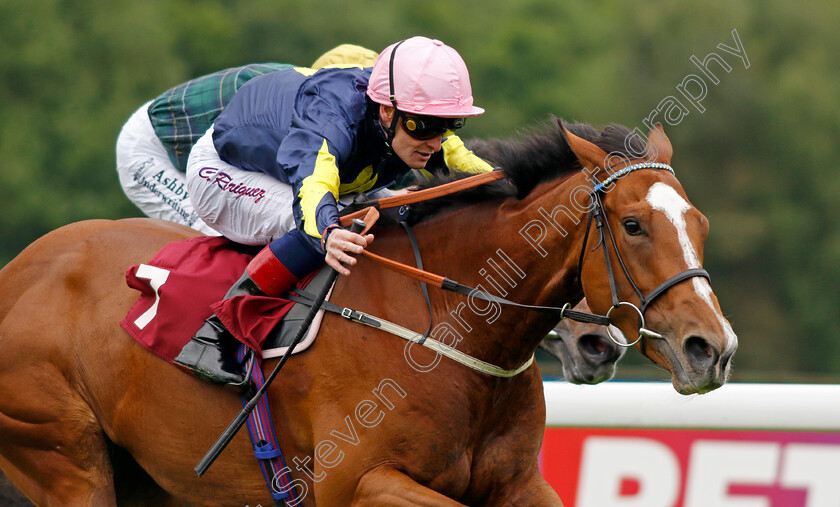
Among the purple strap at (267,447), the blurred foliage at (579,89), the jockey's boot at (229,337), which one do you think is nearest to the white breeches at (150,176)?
the jockey's boot at (229,337)

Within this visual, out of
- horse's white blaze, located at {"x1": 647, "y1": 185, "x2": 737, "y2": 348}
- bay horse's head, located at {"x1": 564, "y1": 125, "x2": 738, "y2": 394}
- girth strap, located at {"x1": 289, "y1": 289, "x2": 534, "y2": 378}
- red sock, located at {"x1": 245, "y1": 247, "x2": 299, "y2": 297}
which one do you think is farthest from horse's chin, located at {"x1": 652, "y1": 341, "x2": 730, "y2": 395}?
red sock, located at {"x1": 245, "y1": 247, "x2": 299, "y2": 297}

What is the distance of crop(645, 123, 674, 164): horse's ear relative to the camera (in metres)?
3.22

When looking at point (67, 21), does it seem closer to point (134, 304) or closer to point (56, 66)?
point (56, 66)

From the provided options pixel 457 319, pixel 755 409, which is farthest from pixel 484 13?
pixel 457 319

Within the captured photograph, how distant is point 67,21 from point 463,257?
700 inches

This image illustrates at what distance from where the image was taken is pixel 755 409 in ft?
16.7

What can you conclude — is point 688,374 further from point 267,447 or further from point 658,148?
point 267,447

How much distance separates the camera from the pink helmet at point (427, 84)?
136 inches

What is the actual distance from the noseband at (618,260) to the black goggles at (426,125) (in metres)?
0.59

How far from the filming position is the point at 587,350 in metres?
4.66

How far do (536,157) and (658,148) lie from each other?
41 cm

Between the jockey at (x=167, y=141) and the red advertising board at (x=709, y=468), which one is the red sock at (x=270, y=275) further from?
the red advertising board at (x=709, y=468)

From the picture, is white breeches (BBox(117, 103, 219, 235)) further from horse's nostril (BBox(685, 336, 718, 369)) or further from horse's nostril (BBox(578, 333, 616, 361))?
horse's nostril (BBox(685, 336, 718, 369))

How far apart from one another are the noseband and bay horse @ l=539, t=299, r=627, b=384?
4.40ft
